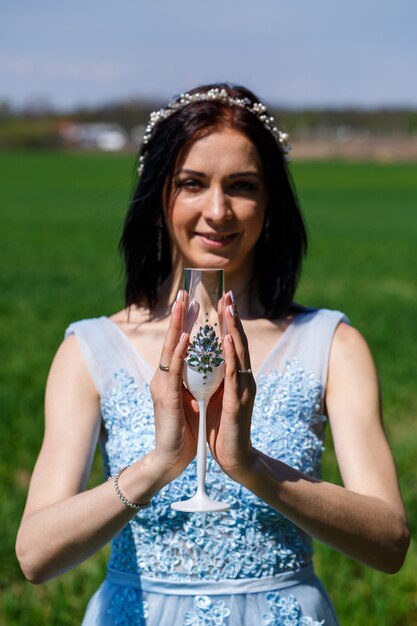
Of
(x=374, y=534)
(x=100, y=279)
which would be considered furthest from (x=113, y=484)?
(x=100, y=279)

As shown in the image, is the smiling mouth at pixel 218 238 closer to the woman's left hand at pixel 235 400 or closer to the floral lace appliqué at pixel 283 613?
the woman's left hand at pixel 235 400

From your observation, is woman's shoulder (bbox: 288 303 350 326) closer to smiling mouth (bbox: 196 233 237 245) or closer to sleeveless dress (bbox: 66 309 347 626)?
sleeveless dress (bbox: 66 309 347 626)

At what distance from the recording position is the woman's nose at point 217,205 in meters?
2.87

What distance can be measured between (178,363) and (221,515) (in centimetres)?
66

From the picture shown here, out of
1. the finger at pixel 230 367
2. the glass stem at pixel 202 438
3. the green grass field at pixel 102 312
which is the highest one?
the finger at pixel 230 367

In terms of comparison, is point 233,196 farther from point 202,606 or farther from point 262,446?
point 202,606

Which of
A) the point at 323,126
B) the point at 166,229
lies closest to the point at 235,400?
the point at 166,229

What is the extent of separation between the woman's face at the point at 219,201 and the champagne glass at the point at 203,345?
1.94 ft

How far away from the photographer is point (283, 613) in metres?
2.71

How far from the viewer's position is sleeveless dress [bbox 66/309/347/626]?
2709 millimetres

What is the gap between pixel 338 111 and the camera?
109 metres

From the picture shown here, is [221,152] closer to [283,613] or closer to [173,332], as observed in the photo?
[173,332]

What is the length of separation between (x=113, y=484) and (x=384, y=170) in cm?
7648

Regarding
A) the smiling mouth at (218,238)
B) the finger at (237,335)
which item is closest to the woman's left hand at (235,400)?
the finger at (237,335)
